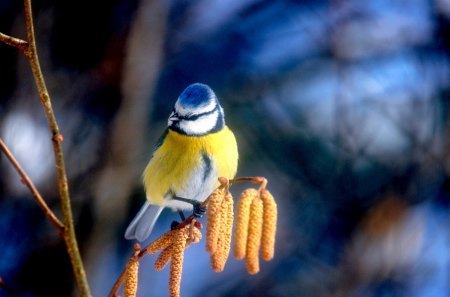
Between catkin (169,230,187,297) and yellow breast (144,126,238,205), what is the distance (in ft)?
2.22

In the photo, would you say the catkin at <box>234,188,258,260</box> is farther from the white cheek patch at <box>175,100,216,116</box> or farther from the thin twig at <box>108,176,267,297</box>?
the white cheek patch at <box>175,100,216,116</box>

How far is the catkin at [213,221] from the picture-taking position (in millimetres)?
645

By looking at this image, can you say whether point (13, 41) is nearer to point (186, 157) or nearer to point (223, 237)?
point (223, 237)

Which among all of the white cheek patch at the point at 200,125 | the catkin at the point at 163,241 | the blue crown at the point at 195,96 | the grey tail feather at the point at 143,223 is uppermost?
the blue crown at the point at 195,96

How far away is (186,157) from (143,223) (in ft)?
0.76

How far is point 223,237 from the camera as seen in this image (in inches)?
27.2

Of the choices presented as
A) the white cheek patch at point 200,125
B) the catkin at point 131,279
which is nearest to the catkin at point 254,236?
the catkin at point 131,279

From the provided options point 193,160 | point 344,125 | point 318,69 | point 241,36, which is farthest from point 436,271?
point 193,160

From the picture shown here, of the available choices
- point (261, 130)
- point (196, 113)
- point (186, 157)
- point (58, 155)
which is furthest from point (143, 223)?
point (261, 130)

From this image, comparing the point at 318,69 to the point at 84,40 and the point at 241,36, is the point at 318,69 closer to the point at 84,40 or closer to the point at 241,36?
the point at 241,36

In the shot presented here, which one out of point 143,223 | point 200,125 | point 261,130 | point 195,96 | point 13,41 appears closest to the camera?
point 13,41

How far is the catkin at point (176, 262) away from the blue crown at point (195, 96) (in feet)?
1.82

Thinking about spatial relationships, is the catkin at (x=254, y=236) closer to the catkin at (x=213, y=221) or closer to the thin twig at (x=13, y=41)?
the catkin at (x=213, y=221)

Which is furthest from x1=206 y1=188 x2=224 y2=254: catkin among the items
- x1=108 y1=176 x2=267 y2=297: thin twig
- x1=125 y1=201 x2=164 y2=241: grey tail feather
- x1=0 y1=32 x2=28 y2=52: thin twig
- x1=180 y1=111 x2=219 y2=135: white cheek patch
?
x1=125 y1=201 x2=164 y2=241: grey tail feather
